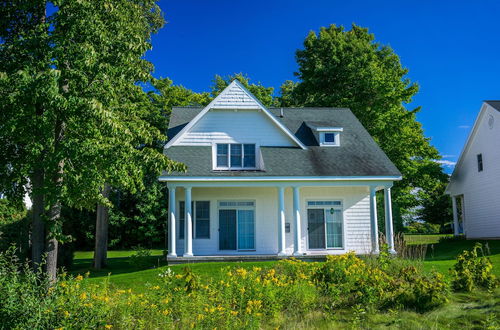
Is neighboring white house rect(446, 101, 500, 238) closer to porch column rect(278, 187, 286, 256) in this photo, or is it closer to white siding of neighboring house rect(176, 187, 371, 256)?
white siding of neighboring house rect(176, 187, 371, 256)

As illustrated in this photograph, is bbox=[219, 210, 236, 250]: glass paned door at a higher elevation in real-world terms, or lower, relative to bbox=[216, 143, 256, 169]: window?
lower

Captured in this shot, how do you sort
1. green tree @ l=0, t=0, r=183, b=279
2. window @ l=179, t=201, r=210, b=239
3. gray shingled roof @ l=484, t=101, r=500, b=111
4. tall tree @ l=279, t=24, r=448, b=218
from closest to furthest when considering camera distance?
green tree @ l=0, t=0, r=183, b=279, window @ l=179, t=201, r=210, b=239, gray shingled roof @ l=484, t=101, r=500, b=111, tall tree @ l=279, t=24, r=448, b=218

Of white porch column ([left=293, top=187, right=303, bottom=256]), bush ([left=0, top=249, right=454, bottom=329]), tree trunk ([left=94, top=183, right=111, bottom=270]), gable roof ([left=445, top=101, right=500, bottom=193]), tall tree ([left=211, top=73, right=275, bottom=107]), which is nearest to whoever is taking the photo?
bush ([left=0, top=249, right=454, bottom=329])

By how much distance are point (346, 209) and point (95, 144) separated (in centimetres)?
1273

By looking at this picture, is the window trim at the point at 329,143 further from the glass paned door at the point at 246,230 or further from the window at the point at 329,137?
the glass paned door at the point at 246,230

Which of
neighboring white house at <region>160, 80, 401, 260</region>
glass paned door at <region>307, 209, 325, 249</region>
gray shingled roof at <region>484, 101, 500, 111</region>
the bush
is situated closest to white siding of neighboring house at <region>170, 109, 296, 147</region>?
neighboring white house at <region>160, 80, 401, 260</region>

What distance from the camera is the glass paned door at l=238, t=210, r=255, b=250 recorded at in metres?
20.1

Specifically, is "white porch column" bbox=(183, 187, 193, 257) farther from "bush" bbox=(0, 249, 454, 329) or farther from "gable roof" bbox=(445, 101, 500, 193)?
"gable roof" bbox=(445, 101, 500, 193)

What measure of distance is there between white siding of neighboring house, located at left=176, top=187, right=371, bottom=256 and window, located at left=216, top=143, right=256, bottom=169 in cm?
101

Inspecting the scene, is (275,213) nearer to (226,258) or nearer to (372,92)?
(226,258)

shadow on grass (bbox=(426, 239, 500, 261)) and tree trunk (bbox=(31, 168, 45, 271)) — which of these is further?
shadow on grass (bbox=(426, 239, 500, 261))

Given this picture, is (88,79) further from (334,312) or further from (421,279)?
(421,279)

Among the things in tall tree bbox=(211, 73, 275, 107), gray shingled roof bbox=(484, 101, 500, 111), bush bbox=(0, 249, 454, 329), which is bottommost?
bush bbox=(0, 249, 454, 329)

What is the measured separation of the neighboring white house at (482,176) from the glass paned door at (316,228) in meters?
10.8
